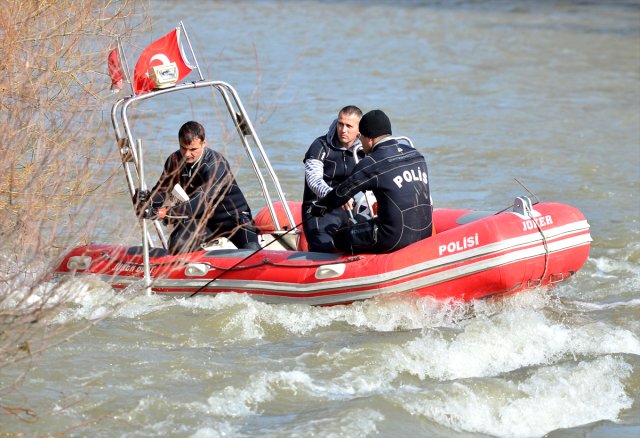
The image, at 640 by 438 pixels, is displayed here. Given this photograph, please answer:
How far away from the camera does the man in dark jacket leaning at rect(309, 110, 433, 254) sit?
7219 millimetres

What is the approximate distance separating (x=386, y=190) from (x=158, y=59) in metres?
1.87

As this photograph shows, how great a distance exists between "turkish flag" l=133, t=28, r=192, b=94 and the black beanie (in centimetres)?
139

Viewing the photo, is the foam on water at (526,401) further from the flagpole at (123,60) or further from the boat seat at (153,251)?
the flagpole at (123,60)

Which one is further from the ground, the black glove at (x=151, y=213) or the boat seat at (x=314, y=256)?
the black glove at (x=151, y=213)

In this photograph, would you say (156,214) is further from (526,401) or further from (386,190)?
(526,401)

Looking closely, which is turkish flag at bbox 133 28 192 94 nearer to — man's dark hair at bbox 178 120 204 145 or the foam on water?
man's dark hair at bbox 178 120 204 145

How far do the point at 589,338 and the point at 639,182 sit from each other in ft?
18.1

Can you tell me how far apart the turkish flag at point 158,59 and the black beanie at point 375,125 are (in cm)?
139

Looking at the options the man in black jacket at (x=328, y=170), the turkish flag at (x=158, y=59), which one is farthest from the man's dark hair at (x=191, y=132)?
the man in black jacket at (x=328, y=170)

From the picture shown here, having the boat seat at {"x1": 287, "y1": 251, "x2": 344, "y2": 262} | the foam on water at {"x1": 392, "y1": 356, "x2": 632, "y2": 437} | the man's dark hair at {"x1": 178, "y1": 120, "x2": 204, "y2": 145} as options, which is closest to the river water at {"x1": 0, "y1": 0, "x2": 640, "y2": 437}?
the foam on water at {"x1": 392, "y1": 356, "x2": 632, "y2": 437}

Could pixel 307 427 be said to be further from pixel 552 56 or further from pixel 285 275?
pixel 552 56

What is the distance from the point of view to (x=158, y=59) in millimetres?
7852

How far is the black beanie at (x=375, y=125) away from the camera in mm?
7230

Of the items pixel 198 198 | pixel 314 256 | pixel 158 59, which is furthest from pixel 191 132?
pixel 314 256
